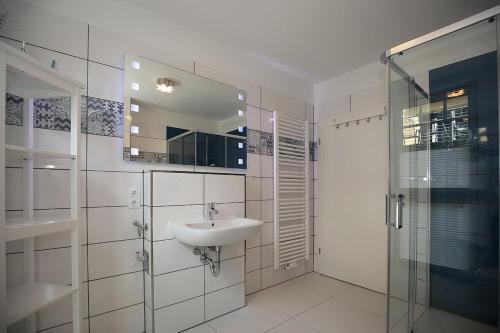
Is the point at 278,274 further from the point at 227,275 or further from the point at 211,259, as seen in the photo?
the point at 211,259

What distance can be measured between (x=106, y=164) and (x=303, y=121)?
202cm

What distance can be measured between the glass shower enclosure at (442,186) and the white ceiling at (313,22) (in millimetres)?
380

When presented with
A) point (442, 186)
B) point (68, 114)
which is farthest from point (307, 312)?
point (68, 114)

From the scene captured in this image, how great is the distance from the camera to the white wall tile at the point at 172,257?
1569mm

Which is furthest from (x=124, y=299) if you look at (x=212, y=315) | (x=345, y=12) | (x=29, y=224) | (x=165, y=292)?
(x=345, y=12)

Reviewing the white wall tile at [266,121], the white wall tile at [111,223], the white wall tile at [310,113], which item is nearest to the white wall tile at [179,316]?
the white wall tile at [111,223]

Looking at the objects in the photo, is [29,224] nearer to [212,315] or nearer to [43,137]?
[43,137]

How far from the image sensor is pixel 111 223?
1530 millimetres

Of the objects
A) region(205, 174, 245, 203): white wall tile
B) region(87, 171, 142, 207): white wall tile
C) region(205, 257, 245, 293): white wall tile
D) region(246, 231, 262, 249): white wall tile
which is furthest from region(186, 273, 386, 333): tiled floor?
region(87, 171, 142, 207): white wall tile

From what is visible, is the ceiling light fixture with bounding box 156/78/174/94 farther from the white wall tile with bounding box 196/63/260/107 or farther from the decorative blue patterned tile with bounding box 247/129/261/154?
the decorative blue patterned tile with bounding box 247/129/261/154

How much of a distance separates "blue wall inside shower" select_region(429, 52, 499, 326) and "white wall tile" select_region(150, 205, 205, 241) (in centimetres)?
187

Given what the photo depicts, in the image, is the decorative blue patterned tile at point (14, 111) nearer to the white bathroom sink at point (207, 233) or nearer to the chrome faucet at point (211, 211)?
the white bathroom sink at point (207, 233)

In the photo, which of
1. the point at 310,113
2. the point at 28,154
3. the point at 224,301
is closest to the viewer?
the point at 28,154

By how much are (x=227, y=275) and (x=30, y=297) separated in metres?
1.22
